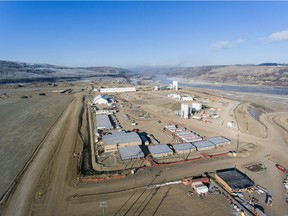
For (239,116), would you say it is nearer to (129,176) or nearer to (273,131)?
(273,131)

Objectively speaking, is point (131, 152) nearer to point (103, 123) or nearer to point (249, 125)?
point (103, 123)

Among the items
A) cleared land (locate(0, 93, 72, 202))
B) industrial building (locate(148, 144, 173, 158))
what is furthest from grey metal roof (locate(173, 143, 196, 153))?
cleared land (locate(0, 93, 72, 202))

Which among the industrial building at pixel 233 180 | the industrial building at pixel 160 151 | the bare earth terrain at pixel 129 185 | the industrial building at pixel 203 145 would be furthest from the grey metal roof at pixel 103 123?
the industrial building at pixel 233 180

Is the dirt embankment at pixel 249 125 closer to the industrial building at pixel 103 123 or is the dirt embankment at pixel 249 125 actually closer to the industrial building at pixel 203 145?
the industrial building at pixel 203 145

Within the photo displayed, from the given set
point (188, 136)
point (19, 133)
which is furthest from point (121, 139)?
point (19, 133)

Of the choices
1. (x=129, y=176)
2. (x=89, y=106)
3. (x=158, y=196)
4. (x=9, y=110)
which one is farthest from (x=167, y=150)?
(x=9, y=110)

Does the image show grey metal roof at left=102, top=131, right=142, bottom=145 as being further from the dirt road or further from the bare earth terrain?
the dirt road
